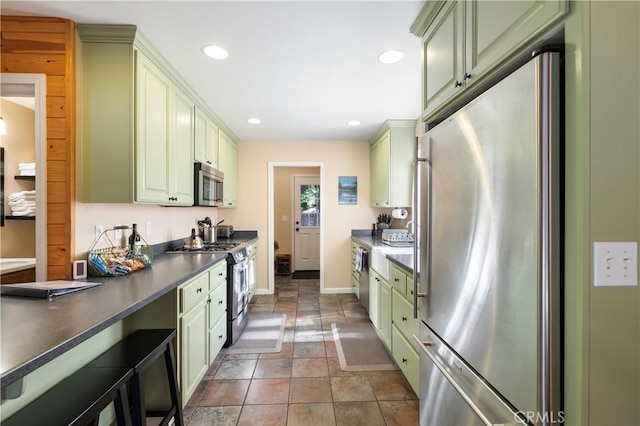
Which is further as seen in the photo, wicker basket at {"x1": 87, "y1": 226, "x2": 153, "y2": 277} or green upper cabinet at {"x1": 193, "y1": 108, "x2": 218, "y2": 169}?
green upper cabinet at {"x1": 193, "y1": 108, "x2": 218, "y2": 169}

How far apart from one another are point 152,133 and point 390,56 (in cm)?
177

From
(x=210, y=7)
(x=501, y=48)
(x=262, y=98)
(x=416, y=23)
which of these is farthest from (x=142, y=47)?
(x=501, y=48)

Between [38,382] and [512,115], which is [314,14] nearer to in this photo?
[512,115]

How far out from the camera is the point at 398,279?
2186mm

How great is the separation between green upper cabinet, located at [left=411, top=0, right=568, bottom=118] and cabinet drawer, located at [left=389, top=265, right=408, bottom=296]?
114 cm

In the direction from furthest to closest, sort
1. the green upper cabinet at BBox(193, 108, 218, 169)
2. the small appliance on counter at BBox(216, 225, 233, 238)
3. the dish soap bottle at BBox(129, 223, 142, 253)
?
the small appliance on counter at BBox(216, 225, 233, 238)
the green upper cabinet at BBox(193, 108, 218, 169)
the dish soap bottle at BBox(129, 223, 142, 253)

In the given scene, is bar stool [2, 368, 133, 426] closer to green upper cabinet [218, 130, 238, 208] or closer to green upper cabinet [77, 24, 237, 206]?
green upper cabinet [77, 24, 237, 206]

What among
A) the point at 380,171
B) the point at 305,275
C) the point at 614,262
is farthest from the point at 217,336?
the point at 305,275

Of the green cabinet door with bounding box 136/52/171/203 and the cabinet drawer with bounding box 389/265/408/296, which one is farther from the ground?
the green cabinet door with bounding box 136/52/171/203

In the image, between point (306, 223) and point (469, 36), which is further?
point (306, 223)

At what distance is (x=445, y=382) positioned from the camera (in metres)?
1.28

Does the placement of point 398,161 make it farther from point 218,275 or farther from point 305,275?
point 305,275

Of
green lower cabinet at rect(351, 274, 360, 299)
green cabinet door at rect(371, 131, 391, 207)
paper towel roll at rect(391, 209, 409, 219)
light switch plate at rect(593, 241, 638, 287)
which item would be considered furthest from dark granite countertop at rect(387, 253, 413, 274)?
green lower cabinet at rect(351, 274, 360, 299)

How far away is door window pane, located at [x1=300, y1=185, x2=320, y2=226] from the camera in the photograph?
6289 mm
